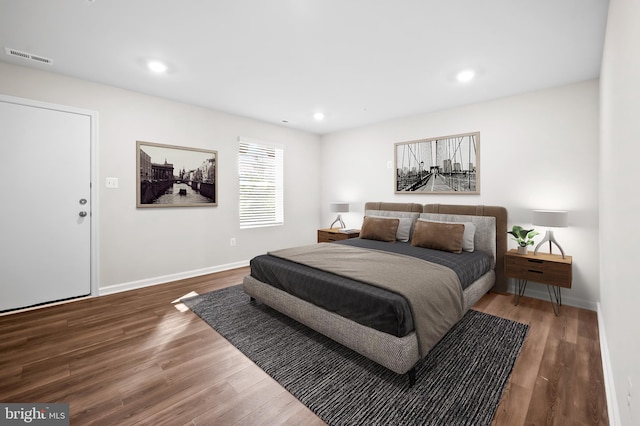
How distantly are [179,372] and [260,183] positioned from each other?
3.50m

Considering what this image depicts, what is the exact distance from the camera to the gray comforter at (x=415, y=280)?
194 centimetres

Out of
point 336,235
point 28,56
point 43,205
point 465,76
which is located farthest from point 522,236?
point 28,56

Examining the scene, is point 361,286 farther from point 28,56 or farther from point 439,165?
point 28,56

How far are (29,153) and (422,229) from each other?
4587 millimetres

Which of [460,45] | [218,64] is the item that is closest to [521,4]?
[460,45]

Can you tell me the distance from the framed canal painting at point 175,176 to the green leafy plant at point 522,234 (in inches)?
164

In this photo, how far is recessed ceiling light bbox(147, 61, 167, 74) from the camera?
283 cm

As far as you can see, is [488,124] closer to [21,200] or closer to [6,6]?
[6,6]

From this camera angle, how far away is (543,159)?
335 cm

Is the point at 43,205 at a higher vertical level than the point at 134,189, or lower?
lower

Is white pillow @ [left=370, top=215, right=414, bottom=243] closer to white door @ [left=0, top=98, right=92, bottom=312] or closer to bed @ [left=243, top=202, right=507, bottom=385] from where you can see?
bed @ [left=243, top=202, right=507, bottom=385]

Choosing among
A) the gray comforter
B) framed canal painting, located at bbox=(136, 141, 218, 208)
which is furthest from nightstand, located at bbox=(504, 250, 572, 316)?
framed canal painting, located at bbox=(136, 141, 218, 208)

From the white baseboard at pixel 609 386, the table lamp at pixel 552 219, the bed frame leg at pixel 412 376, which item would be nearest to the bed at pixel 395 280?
the bed frame leg at pixel 412 376

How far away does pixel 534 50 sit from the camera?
2.50 m
